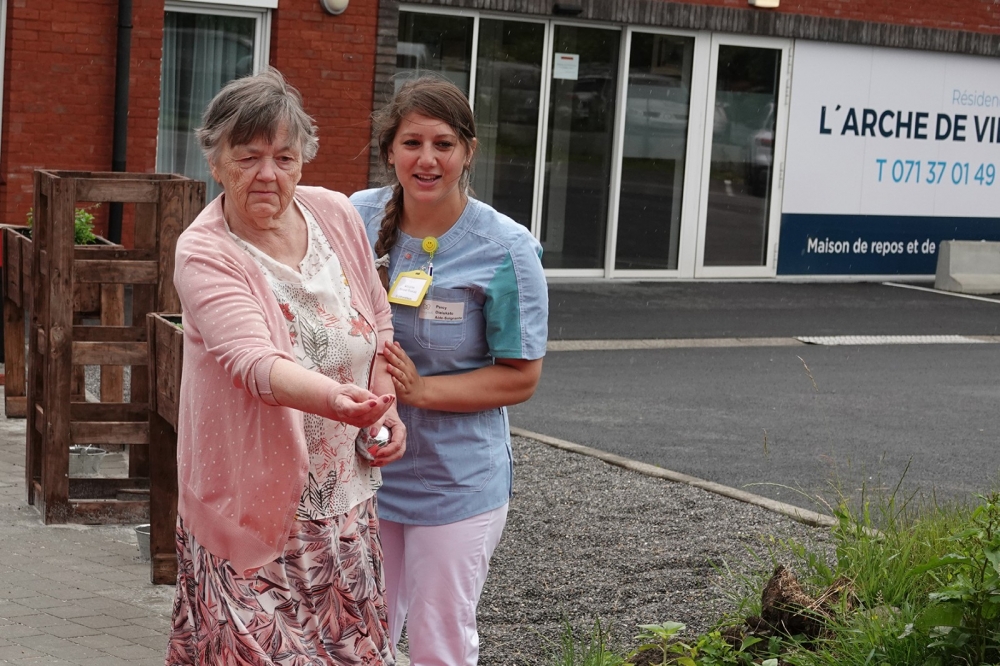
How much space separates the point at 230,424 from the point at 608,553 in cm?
358

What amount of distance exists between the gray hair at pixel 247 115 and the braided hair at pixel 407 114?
0.43m

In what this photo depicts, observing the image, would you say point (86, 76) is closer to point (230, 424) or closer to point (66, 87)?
point (66, 87)

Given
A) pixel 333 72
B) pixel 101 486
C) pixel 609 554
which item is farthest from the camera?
pixel 333 72

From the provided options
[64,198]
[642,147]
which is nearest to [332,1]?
[642,147]

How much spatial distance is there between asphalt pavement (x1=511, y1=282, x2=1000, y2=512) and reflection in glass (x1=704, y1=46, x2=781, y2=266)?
0.62 m

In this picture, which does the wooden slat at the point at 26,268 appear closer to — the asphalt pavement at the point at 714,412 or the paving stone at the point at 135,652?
the asphalt pavement at the point at 714,412

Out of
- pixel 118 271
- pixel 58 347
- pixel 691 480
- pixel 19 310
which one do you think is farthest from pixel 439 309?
pixel 19 310

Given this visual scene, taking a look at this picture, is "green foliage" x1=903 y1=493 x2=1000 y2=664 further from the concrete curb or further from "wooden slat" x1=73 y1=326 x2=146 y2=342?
"wooden slat" x1=73 y1=326 x2=146 y2=342

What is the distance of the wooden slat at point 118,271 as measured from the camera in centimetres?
642

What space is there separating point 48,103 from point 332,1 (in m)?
2.85

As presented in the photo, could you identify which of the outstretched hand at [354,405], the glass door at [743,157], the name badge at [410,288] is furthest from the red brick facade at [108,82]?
the outstretched hand at [354,405]

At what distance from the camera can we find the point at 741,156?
17.6m

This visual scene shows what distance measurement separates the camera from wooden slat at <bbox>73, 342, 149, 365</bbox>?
21.2 feet

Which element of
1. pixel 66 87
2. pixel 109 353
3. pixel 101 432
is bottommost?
pixel 101 432
